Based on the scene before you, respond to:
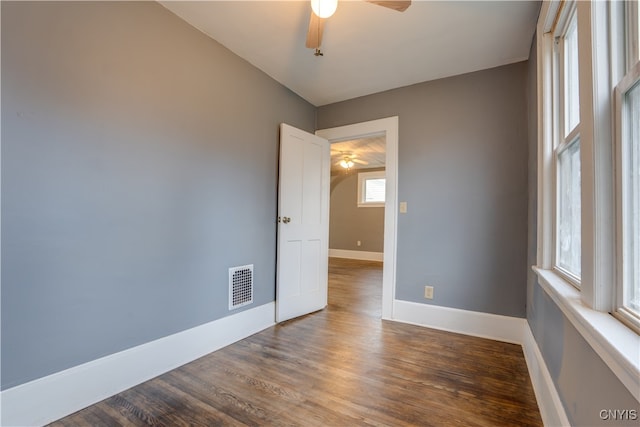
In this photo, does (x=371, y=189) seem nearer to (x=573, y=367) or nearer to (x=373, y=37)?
(x=373, y=37)

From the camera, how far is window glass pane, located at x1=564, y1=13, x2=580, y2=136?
1.45 m

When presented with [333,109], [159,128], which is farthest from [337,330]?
[333,109]

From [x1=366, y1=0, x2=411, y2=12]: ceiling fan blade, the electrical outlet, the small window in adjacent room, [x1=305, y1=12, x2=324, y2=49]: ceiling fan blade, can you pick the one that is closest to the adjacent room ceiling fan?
the small window in adjacent room

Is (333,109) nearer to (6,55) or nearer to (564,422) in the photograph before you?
(6,55)

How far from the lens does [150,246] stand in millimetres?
1824

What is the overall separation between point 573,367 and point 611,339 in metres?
0.51

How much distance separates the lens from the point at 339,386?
1741 millimetres

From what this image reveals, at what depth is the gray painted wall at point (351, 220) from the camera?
7.33 meters

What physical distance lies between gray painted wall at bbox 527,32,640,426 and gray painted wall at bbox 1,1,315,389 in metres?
2.17

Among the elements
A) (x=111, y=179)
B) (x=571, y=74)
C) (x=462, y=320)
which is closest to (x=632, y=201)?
(x=571, y=74)

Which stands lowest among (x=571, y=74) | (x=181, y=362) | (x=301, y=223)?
(x=181, y=362)

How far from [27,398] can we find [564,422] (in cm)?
239

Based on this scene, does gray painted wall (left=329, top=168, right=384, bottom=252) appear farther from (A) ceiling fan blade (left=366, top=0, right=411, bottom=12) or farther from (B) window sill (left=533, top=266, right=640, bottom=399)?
(B) window sill (left=533, top=266, right=640, bottom=399)

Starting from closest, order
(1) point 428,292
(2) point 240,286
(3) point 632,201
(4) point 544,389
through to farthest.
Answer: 1. (3) point 632,201
2. (4) point 544,389
3. (2) point 240,286
4. (1) point 428,292
